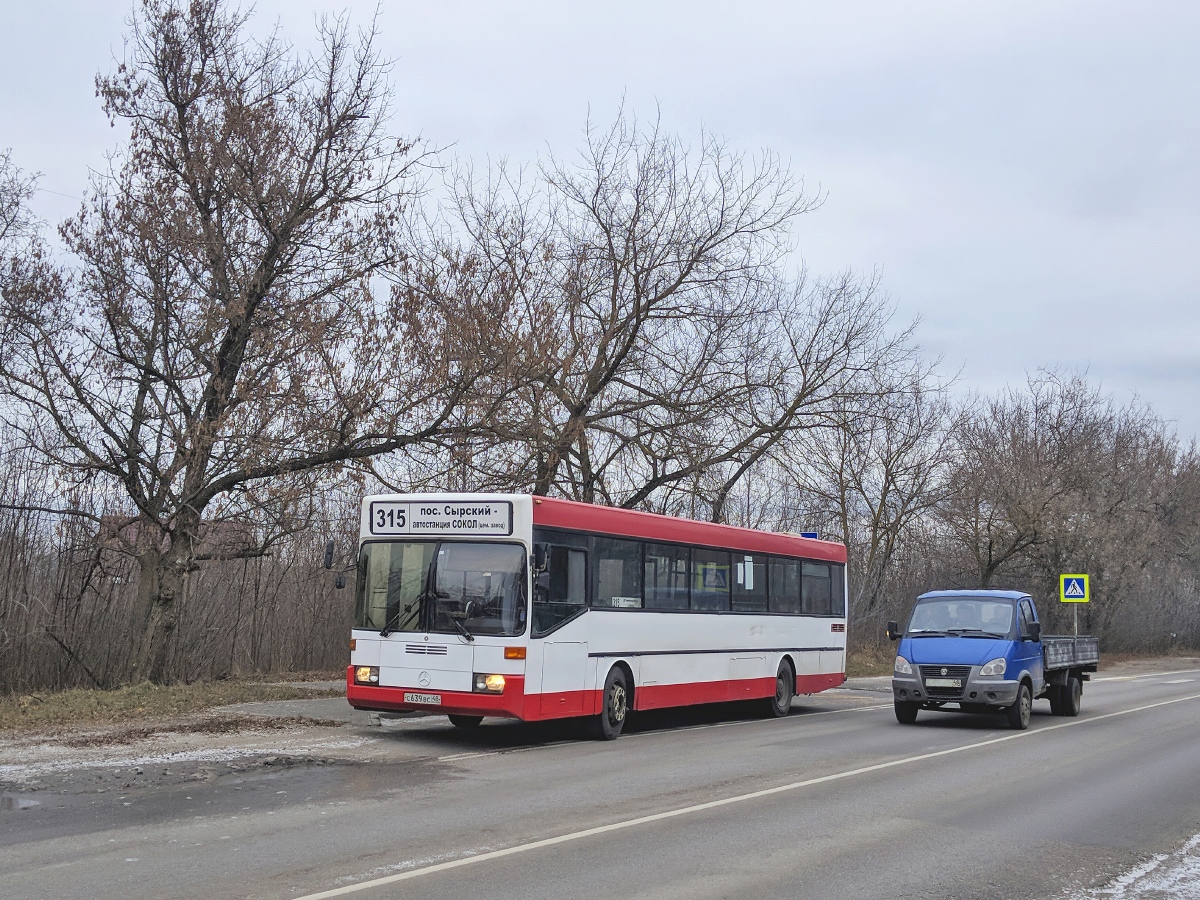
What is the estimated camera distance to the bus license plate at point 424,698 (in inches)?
554

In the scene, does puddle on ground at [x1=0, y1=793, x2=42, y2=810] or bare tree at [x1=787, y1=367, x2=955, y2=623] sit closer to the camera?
puddle on ground at [x1=0, y1=793, x2=42, y2=810]

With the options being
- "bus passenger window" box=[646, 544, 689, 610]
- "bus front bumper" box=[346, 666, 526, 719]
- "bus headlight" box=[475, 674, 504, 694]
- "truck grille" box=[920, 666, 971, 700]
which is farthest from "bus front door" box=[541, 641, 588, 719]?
"truck grille" box=[920, 666, 971, 700]

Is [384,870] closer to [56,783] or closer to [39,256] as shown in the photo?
[56,783]

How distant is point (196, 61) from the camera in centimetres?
1884

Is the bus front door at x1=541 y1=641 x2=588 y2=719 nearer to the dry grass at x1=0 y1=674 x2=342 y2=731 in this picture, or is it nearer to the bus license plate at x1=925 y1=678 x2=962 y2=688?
the dry grass at x1=0 y1=674 x2=342 y2=731

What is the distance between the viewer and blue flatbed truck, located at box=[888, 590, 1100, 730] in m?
17.8

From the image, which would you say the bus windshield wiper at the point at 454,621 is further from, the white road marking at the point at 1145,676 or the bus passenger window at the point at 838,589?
the white road marking at the point at 1145,676

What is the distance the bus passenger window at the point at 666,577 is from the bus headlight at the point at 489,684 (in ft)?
10.9

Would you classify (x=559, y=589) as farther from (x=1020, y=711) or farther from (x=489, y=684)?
(x=1020, y=711)

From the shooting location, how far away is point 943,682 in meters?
17.9

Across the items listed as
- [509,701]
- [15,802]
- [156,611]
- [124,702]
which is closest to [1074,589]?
[509,701]

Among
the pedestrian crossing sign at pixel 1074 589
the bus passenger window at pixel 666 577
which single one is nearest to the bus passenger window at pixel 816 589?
the bus passenger window at pixel 666 577

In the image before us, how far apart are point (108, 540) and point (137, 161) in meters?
5.87

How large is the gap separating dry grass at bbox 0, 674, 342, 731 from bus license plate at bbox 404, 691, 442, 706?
3523 millimetres
